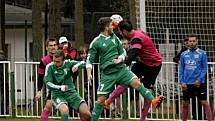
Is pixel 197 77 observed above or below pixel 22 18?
below

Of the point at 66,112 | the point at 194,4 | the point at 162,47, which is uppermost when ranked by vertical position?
the point at 194,4

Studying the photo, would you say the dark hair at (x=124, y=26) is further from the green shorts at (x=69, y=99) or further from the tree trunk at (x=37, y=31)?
the tree trunk at (x=37, y=31)

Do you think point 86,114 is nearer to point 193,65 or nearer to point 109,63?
point 109,63

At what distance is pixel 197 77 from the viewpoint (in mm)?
13336

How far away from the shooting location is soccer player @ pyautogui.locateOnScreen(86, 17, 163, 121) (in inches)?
452

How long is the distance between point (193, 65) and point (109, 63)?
2.56 metres

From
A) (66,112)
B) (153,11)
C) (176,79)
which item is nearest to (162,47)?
(153,11)

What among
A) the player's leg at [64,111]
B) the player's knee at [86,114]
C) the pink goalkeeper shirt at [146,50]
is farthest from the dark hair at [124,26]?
the player's leg at [64,111]

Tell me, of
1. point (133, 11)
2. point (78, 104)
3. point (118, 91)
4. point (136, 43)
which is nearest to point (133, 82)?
point (136, 43)

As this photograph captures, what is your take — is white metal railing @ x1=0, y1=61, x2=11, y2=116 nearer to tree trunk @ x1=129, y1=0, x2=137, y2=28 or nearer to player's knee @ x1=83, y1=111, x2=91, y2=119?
tree trunk @ x1=129, y1=0, x2=137, y2=28

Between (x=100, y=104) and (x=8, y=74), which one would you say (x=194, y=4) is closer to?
(x=8, y=74)

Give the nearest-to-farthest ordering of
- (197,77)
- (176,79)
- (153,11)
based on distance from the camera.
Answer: (197,77)
(176,79)
(153,11)

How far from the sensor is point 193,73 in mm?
13352

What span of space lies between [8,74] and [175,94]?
410 centimetres
